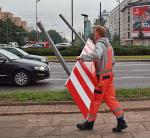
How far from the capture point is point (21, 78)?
14711 mm

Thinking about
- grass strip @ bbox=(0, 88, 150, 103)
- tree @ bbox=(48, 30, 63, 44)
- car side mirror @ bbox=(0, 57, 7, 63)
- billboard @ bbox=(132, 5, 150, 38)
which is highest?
billboard @ bbox=(132, 5, 150, 38)

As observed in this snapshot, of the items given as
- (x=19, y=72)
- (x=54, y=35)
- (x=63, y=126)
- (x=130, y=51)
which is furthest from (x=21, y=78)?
(x=54, y=35)

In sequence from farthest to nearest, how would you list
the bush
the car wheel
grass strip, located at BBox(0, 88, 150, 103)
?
the bush → the car wheel → grass strip, located at BBox(0, 88, 150, 103)

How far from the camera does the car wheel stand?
1469cm

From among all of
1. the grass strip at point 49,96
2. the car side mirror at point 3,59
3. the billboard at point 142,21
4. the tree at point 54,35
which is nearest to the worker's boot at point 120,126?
the grass strip at point 49,96

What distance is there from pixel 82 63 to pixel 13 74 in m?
8.09

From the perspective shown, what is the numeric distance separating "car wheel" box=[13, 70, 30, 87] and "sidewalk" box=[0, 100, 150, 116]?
17.5ft

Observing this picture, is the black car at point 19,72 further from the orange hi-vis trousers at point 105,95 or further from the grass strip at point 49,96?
the orange hi-vis trousers at point 105,95

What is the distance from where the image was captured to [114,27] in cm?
19125

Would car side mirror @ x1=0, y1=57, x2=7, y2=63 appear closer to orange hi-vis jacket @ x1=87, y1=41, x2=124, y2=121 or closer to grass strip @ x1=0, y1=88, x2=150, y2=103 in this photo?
grass strip @ x1=0, y1=88, x2=150, y2=103

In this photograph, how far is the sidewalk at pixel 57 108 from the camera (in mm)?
8620

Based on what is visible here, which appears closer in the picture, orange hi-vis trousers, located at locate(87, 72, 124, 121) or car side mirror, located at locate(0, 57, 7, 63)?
orange hi-vis trousers, located at locate(87, 72, 124, 121)

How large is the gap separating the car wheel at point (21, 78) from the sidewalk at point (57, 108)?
5.34 metres

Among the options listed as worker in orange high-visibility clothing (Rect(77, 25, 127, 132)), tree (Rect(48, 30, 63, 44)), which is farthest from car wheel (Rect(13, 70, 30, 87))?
tree (Rect(48, 30, 63, 44))
